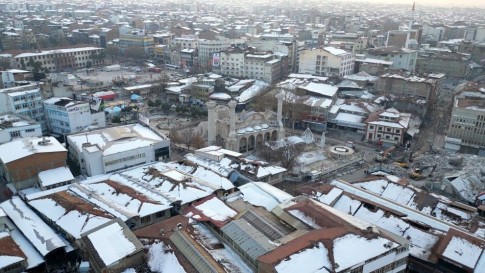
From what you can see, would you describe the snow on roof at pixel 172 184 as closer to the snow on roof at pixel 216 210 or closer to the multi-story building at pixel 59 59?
the snow on roof at pixel 216 210

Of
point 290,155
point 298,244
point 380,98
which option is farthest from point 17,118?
point 380,98

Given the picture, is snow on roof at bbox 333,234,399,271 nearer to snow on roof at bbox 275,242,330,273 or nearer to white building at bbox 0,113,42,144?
snow on roof at bbox 275,242,330,273

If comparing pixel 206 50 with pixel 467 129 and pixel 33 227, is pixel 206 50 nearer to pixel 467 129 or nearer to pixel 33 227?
pixel 467 129

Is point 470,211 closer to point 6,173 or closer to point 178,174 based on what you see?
point 178,174

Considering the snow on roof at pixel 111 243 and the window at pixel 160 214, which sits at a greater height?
the snow on roof at pixel 111 243

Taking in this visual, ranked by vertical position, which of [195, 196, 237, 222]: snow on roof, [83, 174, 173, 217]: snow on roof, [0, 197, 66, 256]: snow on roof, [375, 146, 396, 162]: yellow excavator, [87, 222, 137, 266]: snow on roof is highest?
[87, 222, 137, 266]: snow on roof

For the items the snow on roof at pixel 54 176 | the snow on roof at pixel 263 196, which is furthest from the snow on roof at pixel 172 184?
the snow on roof at pixel 54 176

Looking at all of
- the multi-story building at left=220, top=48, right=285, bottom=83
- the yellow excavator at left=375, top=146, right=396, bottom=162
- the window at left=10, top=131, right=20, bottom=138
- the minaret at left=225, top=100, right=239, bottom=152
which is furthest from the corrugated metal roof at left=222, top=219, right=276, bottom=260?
the multi-story building at left=220, top=48, right=285, bottom=83
